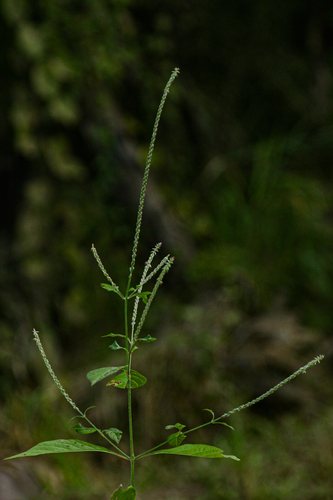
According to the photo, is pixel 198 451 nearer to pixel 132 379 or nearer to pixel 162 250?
pixel 132 379

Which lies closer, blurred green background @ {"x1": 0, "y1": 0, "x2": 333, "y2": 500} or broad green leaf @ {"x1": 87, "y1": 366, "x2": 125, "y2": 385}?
broad green leaf @ {"x1": 87, "y1": 366, "x2": 125, "y2": 385}

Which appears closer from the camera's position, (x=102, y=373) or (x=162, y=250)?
(x=102, y=373)

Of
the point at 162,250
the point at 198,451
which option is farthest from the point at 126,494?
the point at 162,250

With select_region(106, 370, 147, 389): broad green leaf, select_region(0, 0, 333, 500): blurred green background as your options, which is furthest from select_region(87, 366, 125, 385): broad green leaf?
select_region(0, 0, 333, 500): blurred green background

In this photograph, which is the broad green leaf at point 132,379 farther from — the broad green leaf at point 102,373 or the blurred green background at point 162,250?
the blurred green background at point 162,250

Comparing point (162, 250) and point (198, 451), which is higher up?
point (198, 451)

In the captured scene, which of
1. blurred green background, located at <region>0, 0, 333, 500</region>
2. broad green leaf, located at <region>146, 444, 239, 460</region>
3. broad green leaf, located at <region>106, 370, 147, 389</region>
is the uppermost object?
broad green leaf, located at <region>106, 370, 147, 389</region>

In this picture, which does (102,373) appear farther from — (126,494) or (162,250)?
(162,250)

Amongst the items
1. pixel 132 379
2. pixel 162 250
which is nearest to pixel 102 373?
pixel 132 379

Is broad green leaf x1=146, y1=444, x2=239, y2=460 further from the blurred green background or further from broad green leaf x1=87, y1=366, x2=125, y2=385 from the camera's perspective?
the blurred green background

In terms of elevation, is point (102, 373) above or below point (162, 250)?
above
